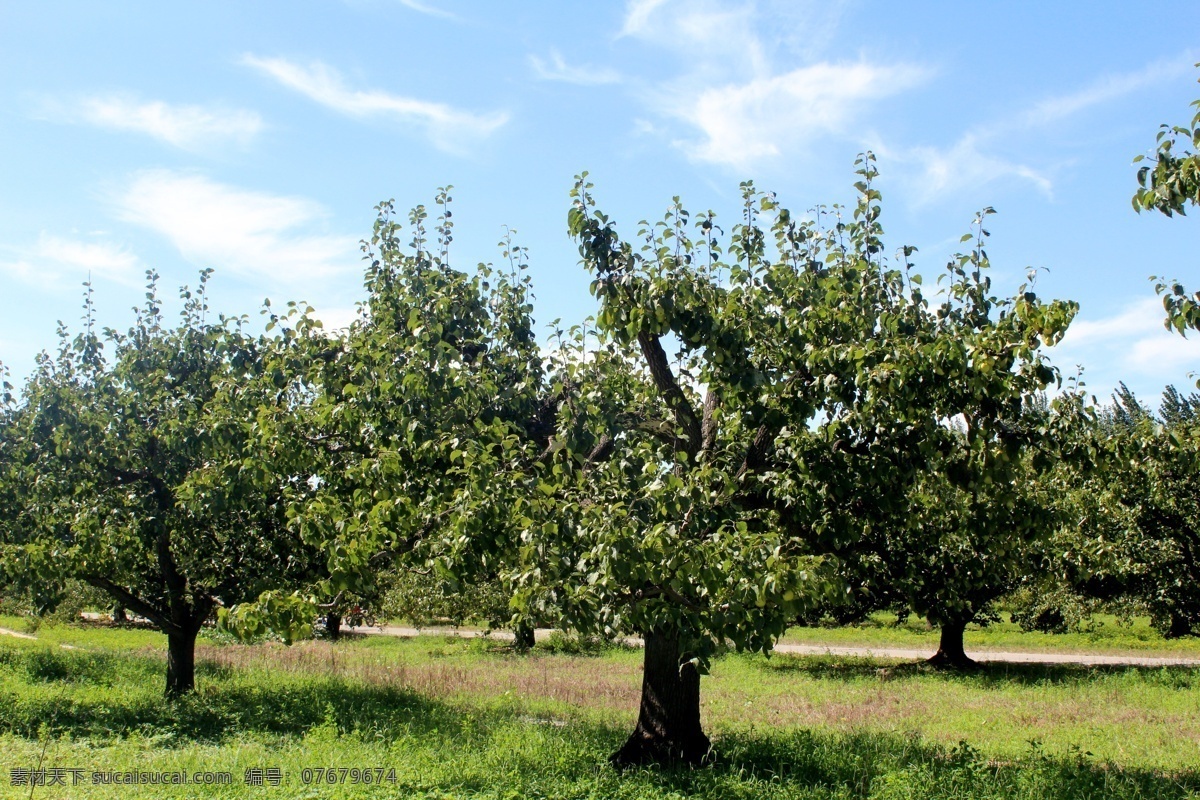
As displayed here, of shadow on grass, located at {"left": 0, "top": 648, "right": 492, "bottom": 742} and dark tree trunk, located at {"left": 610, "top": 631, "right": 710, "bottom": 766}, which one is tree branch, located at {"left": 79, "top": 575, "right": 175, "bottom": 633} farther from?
dark tree trunk, located at {"left": 610, "top": 631, "right": 710, "bottom": 766}

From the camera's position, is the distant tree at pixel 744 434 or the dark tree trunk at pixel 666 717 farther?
the dark tree trunk at pixel 666 717

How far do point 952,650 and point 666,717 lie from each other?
68.2 ft

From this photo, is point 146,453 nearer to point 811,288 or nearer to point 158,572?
point 158,572

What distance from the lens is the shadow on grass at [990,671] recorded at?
23.1m

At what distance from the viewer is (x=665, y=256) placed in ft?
32.8

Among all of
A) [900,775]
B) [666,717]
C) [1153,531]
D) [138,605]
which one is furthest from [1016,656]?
[138,605]

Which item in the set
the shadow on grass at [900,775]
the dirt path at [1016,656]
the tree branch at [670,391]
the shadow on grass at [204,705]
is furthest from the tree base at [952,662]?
the tree branch at [670,391]

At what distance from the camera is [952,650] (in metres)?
28.4

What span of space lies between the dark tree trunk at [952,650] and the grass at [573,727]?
1238 mm

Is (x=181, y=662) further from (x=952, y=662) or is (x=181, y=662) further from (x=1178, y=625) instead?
(x=1178, y=625)

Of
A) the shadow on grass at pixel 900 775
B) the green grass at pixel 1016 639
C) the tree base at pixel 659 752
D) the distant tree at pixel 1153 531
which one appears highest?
the distant tree at pixel 1153 531

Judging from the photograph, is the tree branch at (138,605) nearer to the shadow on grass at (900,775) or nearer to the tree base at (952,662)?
the shadow on grass at (900,775)

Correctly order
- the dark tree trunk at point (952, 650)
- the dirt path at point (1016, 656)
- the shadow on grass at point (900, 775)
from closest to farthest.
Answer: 1. the shadow on grass at point (900, 775)
2. the dark tree trunk at point (952, 650)
3. the dirt path at point (1016, 656)

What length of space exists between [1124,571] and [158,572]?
22660mm
